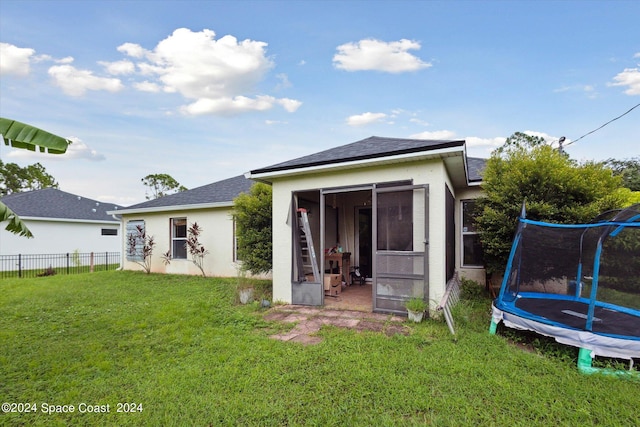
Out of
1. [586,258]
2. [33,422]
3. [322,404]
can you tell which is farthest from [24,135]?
[586,258]

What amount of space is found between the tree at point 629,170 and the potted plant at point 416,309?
1606 centimetres

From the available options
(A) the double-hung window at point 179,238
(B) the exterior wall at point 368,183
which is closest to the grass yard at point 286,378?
(B) the exterior wall at point 368,183

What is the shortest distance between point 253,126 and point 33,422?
32.7 ft

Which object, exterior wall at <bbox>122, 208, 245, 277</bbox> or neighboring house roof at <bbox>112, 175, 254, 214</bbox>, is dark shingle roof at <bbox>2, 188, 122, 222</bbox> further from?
exterior wall at <bbox>122, 208, 245, 277</bbox>

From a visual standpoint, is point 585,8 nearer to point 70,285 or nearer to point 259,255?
point 259,255

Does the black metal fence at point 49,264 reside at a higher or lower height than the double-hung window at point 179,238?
lower

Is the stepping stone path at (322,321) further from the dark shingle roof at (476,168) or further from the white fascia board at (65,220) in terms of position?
the white fascia board at (65,220)

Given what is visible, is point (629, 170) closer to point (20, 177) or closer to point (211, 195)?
point (211, 195)

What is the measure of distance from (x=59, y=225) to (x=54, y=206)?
155 centimetres

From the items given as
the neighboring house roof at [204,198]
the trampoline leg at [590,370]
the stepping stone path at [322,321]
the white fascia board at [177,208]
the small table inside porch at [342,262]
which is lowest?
the stepping stone path at [322,321]

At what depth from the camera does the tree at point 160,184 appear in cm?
3444

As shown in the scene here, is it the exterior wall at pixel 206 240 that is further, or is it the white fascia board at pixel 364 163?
the exterior wall at pixel 206 240

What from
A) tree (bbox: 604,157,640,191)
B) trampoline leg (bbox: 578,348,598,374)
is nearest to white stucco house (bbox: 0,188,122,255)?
trampoline leg (bbox: 578,348,598,374)

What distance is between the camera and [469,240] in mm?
7902
